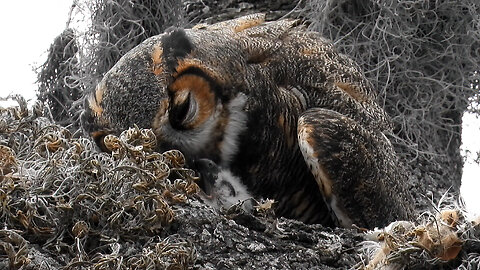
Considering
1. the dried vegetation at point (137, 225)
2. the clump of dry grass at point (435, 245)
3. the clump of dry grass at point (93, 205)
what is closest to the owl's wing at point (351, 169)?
the dried vegetation at point (137, 225)

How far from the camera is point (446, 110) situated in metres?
2.55

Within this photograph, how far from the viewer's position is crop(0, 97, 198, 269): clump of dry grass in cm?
112

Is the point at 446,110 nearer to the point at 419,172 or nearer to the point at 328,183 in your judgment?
the point at 419,172

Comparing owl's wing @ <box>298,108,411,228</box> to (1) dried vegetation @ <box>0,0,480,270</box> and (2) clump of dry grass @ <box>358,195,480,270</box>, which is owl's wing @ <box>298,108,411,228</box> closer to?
(1) dried vegetation @ <box>0,0,480,270</box>

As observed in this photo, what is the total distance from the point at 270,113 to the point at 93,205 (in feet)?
2.61

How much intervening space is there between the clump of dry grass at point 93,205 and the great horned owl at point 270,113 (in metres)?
0.33

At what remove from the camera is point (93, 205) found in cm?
119

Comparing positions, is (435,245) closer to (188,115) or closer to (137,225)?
(137,225)

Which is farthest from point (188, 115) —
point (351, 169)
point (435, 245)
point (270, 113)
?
point (435, 245)

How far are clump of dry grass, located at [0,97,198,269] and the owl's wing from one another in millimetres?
668

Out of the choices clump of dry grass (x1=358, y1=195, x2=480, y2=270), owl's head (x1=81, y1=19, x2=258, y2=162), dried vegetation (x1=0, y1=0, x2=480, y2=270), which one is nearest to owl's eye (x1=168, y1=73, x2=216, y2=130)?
owl's head (x1=81, y1=19, x2=258, y2=162)

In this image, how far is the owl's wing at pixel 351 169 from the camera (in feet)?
6.41

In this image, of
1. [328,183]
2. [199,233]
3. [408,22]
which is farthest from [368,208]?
[199,233]

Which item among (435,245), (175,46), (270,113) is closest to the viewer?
(435,245)
